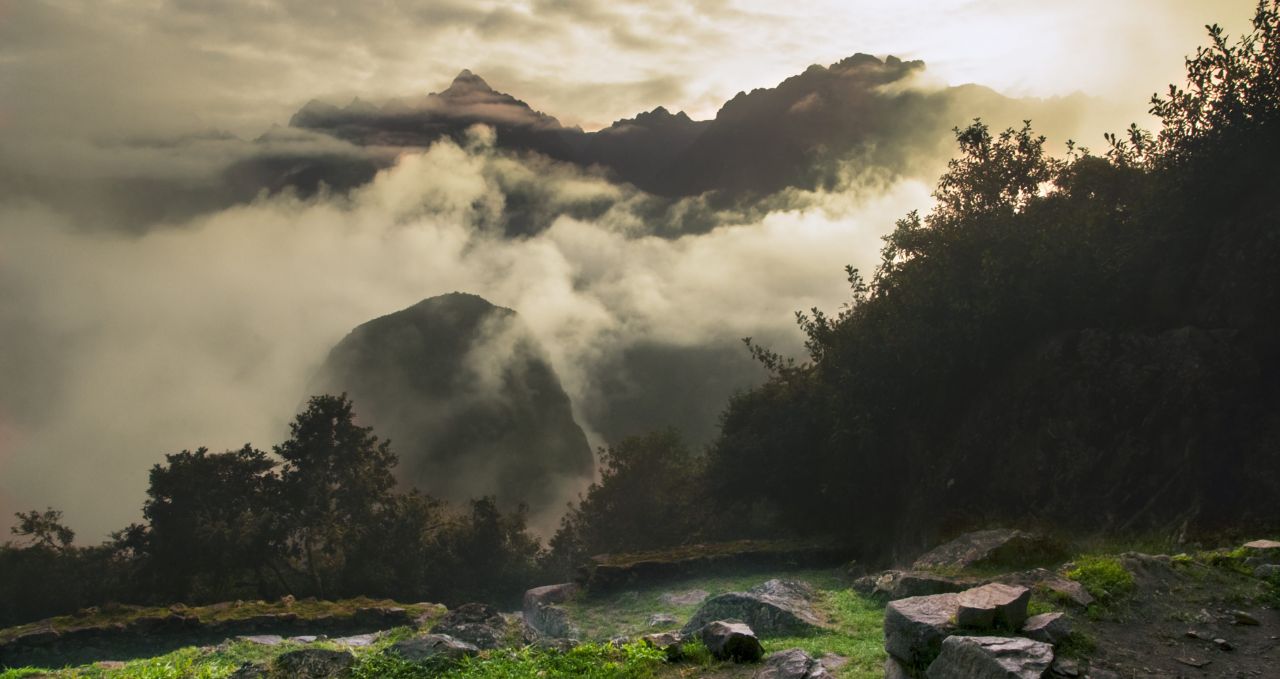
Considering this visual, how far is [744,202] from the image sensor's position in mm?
142875

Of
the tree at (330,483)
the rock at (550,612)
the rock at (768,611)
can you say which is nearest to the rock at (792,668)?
the rock at (768,611)

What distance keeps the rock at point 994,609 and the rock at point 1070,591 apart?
118 centimetres

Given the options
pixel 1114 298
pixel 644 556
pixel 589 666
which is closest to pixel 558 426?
pixel 644 556

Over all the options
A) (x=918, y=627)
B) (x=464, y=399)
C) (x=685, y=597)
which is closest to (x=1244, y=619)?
(x=918, y=627)

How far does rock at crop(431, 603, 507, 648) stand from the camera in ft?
45.0

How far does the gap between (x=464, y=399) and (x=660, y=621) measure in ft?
363

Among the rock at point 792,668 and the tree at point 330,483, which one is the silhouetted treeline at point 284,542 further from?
the rock at point 792,668

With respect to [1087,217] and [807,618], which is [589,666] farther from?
[1087,217]

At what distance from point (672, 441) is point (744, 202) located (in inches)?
3990

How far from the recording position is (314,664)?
36.1ft

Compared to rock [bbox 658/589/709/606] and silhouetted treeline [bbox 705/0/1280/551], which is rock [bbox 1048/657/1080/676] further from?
rock [bbox 658/589/709/606]

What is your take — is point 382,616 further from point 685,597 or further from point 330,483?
point 330,483

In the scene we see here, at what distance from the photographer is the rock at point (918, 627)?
28.0 ft

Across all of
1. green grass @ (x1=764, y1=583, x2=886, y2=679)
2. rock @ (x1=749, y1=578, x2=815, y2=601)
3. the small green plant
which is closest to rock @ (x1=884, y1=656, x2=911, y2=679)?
green grass @ (x1=764, y1=583, x2=886, y2=679)
